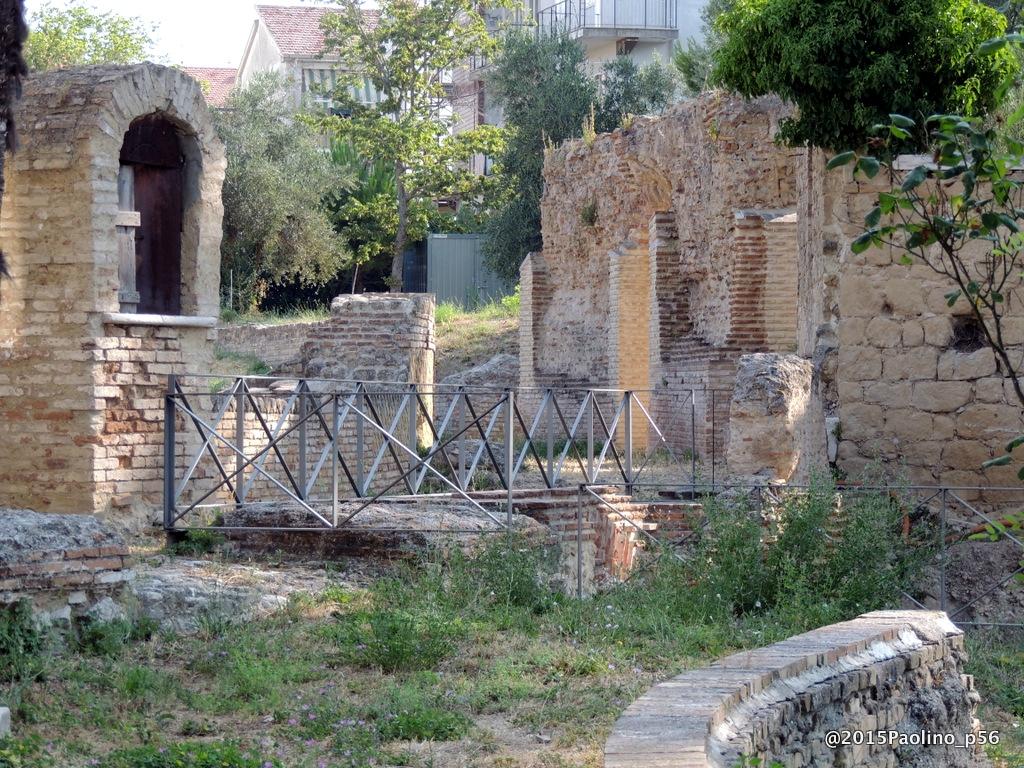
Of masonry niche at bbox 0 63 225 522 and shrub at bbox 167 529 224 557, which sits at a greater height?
masonry niche at bbox 0 63 225 522

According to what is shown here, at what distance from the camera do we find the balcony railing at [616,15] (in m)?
35.3

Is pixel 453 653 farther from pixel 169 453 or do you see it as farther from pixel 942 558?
pixel 169 453

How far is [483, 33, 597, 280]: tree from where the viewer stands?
30484mm

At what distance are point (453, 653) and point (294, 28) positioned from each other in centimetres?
4186

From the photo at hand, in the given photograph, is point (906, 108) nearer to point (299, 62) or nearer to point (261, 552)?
point (261, 552)

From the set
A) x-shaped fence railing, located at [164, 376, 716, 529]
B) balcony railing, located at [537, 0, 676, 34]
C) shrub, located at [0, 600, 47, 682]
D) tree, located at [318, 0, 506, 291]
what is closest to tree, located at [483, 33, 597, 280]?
tree, located at [318, 0, 506, 291]

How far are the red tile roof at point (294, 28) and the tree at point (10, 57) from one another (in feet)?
122

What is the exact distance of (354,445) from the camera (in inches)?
578

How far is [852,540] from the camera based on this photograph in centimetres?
771

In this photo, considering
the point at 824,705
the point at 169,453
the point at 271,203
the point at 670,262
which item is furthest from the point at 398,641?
the point at 271,203

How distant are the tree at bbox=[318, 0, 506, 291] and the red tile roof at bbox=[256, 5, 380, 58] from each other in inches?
378

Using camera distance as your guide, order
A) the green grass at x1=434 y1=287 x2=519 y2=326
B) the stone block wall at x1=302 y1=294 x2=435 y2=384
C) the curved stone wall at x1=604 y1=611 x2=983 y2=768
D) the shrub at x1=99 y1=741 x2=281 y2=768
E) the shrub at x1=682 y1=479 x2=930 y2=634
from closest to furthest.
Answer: the curved stone wall at x1=604 y1=611 x2=983 y2=768 → the shrub at x1=99 y1=741 x2=281 y2=768 → the shrub at x1=682 y1=479 x2=930 y2=634 → the stone block wall at x1=302 y1=294 x2=435 y2=384 → the green grass at x1=434 y1=287 x2=519 y2=326

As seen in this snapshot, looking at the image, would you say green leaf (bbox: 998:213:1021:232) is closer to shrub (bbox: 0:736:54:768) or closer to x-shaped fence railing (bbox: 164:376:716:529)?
shrub (bbox: 0:736:54:768)

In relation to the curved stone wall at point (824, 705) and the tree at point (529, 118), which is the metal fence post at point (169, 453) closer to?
the curved stone wall at point (824, 705)
